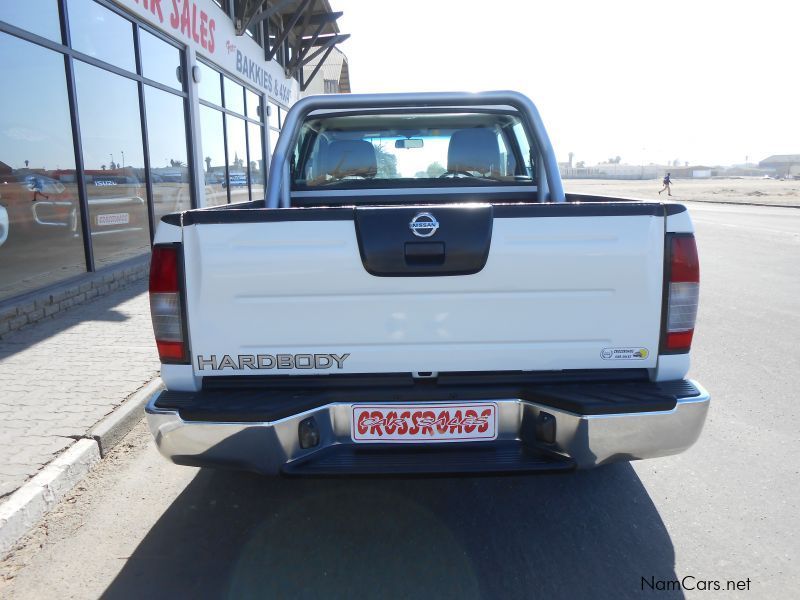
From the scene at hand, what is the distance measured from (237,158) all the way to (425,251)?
12.5 metres

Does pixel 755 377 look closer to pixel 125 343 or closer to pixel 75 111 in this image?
pixel 125 343

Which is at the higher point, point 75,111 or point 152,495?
point 75,111

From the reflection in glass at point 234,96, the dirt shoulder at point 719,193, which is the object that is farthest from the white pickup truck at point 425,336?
the reflection in glass at point 234,96

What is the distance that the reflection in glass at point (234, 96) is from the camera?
502 inches

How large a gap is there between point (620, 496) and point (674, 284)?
1.16 m

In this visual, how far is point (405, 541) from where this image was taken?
8.17ft

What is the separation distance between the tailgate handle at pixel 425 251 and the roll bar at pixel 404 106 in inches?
49.2

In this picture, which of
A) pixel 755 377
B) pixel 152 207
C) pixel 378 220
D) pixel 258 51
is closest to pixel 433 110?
pixel 378 220

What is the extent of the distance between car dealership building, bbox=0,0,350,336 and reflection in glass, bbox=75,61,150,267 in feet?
0.08

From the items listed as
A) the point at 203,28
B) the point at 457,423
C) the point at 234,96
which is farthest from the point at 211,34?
the point at 457,423

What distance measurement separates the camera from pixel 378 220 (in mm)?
2197

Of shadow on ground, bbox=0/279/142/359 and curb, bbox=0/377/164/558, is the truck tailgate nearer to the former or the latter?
curb, bbox=0/377/164/558

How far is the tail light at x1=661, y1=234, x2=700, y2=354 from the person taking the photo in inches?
88.0

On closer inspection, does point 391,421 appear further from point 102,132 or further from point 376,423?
point 102,132
